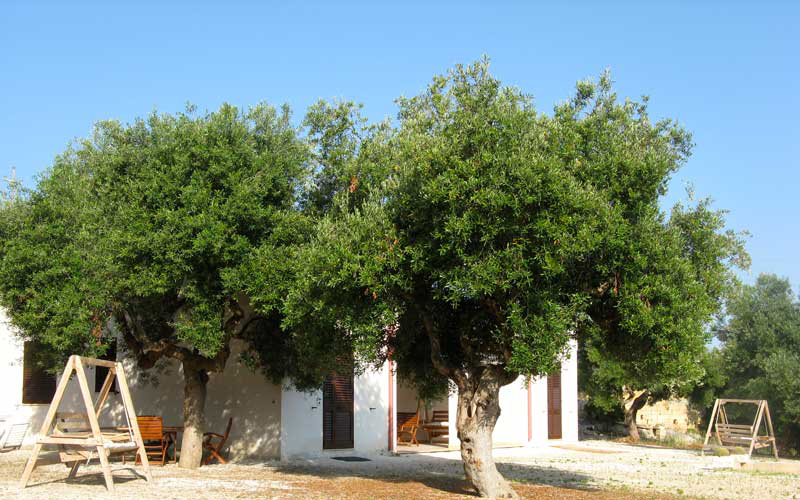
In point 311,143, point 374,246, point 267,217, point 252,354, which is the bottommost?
point 252,354

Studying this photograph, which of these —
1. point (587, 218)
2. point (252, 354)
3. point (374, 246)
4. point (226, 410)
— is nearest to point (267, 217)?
point (374, 246)

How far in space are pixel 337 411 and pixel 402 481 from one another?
250 inches

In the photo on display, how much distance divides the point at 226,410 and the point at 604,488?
1000 centimetres

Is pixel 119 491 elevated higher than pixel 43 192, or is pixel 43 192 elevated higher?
pixel 43 192

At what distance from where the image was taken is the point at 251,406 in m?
19.1

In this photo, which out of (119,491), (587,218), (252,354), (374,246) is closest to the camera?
(587,218)

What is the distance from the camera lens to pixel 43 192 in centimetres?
1527

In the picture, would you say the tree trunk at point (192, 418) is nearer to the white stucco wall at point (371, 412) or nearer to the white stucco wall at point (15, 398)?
the white stucco wall at point (15, 398)

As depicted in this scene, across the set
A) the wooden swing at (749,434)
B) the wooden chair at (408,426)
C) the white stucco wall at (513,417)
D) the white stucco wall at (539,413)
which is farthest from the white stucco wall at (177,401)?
the wooden swing at (749,434)

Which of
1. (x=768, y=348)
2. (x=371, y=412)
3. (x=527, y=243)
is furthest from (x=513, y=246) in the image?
(x=768, y=348)

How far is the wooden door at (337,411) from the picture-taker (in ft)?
66.4

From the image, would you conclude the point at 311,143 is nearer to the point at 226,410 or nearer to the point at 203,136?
the point at 203,136

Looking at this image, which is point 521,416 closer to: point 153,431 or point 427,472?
point 427,472

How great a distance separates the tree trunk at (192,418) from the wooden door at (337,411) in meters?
4.65
